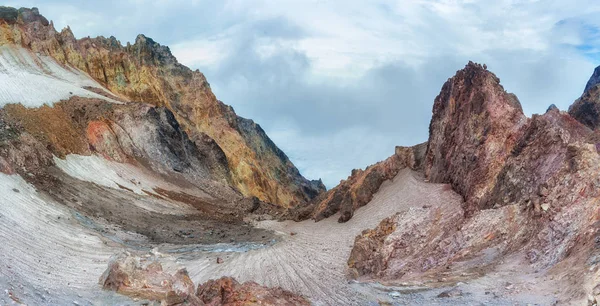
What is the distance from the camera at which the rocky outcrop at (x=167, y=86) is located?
60250mm

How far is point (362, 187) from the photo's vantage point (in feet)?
115

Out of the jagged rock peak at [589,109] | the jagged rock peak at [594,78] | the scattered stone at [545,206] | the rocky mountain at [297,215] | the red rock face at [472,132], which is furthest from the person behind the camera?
the jagged rock peak at [594,78]

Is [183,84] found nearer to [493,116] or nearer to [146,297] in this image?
[493,116]

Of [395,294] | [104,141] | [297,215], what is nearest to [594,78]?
[297,215]

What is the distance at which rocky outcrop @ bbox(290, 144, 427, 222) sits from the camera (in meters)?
34.6

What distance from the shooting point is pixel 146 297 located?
49.9 feet

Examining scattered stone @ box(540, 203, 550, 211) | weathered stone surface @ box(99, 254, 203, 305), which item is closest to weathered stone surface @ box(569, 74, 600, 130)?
scattered stone @ box(540, 203, 550, 211)

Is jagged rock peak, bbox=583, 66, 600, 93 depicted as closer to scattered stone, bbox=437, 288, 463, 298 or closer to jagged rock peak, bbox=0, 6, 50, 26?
scattered stone, bbox=437, 288, 463, 298

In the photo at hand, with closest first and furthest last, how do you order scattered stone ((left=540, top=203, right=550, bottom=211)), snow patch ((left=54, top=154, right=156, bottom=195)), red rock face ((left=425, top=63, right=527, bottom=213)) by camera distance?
scattered stone ((left=540, top=203, right=550, bottom=211)), red rock face ((left=425, top=63, right=527, bottom=213)), snow patch ((left=54, top=154, right=156, bottom=195))

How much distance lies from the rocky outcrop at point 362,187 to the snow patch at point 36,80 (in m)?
21.5

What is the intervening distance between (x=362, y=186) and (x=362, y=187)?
0.45 ft

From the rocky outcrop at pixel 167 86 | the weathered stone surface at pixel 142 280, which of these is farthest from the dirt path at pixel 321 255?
the rocky outcrop at pixel 167 86

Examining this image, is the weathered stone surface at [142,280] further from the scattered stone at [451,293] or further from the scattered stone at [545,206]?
the scattered stone at [545,206]

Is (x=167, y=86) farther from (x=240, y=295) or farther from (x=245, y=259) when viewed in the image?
(x=240, y=295)
